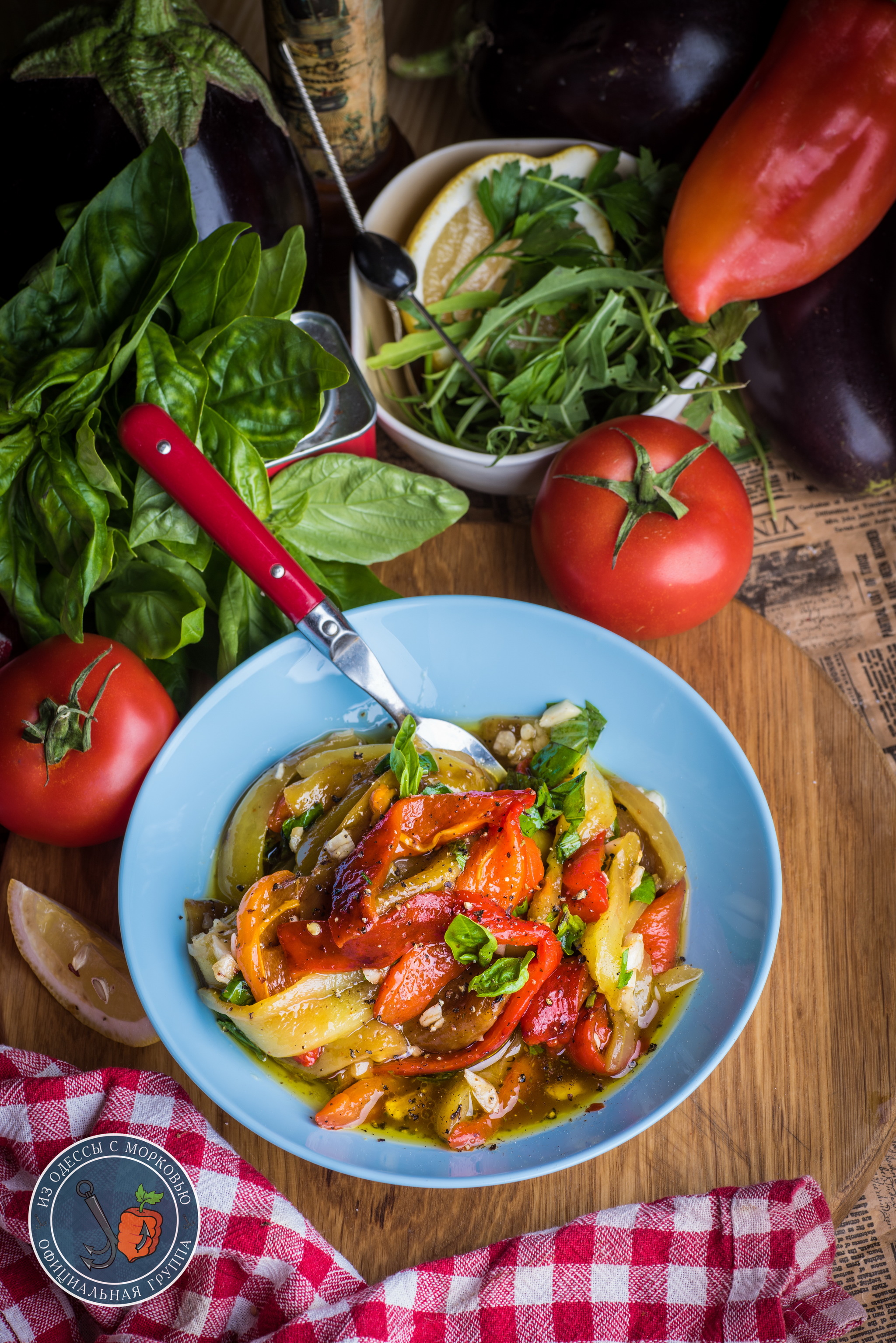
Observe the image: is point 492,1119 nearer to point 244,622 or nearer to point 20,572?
point 244,622

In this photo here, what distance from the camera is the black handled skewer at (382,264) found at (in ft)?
7.59

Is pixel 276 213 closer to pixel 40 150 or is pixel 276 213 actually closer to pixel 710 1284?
pixel 40 150

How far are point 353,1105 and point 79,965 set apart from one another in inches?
26.2

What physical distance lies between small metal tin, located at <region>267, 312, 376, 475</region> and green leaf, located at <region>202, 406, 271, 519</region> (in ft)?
0.51

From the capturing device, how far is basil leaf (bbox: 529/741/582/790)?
6.79 feet

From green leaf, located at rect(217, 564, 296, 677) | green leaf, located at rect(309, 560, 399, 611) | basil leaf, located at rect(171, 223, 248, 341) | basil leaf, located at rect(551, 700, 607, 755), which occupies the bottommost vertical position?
basil leaf, located at rect(551, 700, 607, 755)

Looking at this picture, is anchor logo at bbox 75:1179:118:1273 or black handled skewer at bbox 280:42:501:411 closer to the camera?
anchor logo at bbox 75:1179:118:1273

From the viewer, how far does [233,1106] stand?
1.81m

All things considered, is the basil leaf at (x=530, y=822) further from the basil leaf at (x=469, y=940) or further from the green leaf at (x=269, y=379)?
the green leaf at (x=269, y=379)

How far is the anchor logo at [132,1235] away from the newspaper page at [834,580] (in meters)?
2.04

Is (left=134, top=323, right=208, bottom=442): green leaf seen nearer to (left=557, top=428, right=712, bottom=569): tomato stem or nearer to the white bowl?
the white bowl

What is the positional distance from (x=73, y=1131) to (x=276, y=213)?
2.04 m

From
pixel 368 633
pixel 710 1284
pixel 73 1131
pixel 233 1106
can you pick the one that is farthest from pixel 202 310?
pixel 710 1284

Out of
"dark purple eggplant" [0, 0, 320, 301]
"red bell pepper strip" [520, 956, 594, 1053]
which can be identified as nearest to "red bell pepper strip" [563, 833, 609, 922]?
"red bell pepper strip" [520, 956, 594, 1053]
